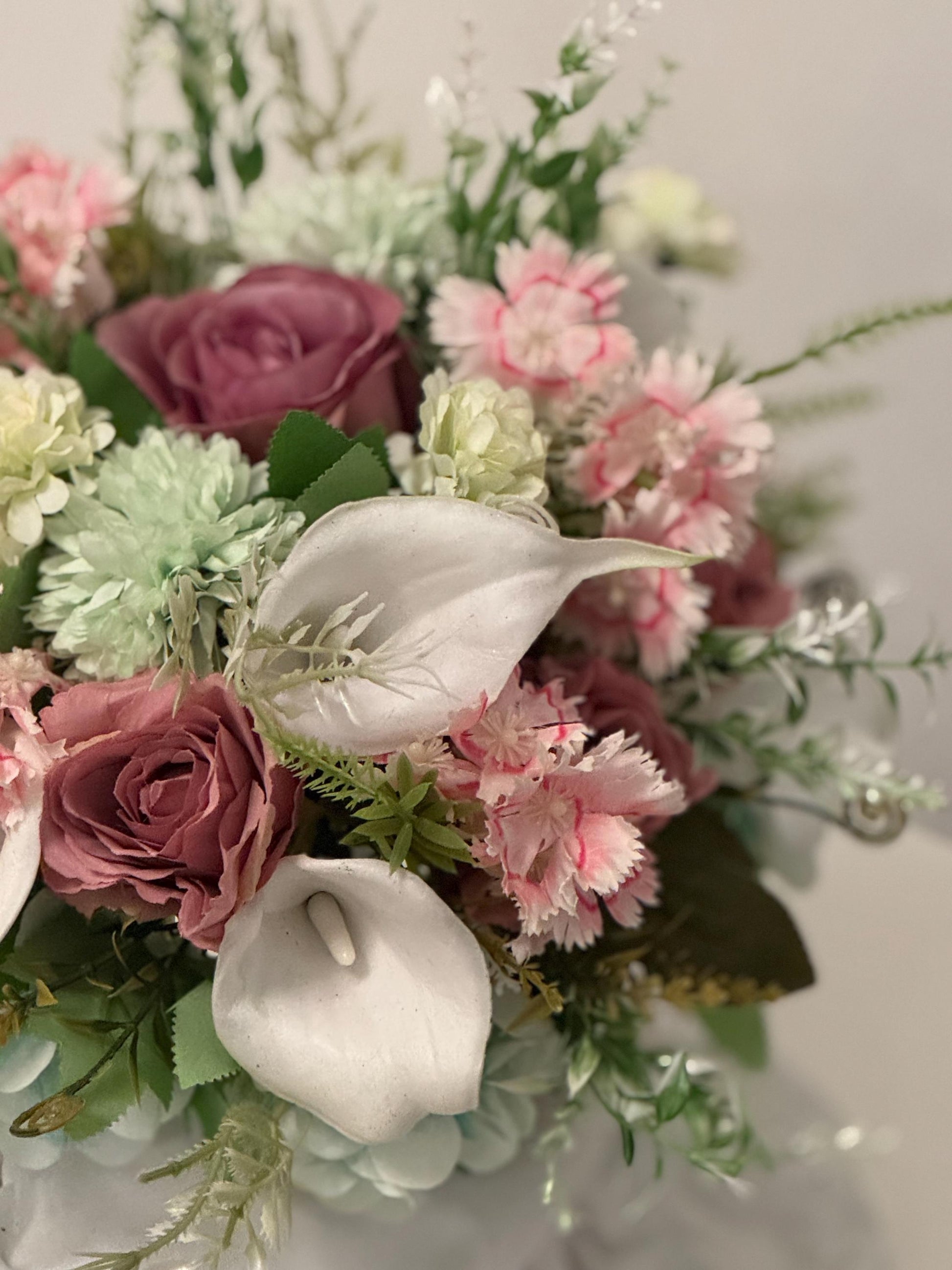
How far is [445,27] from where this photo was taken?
0.88 m

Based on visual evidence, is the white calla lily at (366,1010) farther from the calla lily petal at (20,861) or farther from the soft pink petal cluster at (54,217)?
the soft pink petal cluster at (54,217)

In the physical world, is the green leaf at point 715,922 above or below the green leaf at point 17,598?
below

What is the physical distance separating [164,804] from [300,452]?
127mm

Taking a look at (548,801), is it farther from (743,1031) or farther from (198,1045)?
(743,1031)

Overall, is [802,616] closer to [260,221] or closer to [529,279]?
[529,279]

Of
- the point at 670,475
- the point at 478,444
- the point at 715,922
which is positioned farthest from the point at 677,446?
the point at 715,922

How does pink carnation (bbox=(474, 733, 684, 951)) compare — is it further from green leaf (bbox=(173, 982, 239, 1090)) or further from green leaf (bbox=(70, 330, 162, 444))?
green leaf (bbox=(70, 330, 162, 444))

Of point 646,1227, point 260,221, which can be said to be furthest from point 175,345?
point 646,1227

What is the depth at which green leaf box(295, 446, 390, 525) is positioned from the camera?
0.38 m

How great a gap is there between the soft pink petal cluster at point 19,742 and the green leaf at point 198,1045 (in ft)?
0.28

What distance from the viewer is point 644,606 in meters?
0.48

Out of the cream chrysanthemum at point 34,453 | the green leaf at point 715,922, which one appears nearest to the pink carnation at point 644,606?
the green leaf at point 715,922

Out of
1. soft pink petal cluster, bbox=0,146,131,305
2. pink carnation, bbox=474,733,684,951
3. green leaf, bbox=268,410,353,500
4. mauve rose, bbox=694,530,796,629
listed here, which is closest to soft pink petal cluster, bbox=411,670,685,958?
pink carnation, bbox=474,733,684,951

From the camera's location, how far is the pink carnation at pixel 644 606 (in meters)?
0.46
